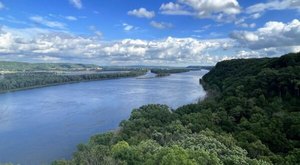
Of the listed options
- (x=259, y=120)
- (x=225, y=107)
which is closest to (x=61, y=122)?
(x=225, y=107)

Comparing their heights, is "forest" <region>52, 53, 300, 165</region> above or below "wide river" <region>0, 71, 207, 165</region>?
above

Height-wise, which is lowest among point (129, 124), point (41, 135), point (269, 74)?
point (41, 135)

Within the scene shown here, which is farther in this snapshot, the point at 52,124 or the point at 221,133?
the point at 52,124

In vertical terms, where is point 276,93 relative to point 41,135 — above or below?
above

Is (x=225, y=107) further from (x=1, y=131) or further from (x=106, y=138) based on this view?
(x=1, y=131)

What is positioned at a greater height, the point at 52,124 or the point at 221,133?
the point at 221,133

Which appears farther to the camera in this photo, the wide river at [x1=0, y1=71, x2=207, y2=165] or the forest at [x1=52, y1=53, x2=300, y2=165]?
the wide river at [x1=0, y1=71, x2=207, y2=165]

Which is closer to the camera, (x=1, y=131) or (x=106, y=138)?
(x=106, y=138)

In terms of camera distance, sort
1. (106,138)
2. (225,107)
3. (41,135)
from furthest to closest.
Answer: (41,135), (225,107), (106,138)
